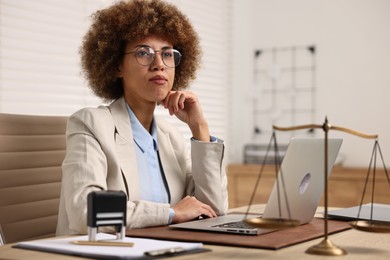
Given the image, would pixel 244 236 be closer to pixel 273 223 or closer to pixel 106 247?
pixel 273 223

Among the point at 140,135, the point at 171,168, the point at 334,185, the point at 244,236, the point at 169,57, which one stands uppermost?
the point at 169,57

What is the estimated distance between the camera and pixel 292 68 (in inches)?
177

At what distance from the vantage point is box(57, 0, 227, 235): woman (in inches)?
71.2

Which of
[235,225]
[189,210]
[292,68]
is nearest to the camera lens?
[235,225]

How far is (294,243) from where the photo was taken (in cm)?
135

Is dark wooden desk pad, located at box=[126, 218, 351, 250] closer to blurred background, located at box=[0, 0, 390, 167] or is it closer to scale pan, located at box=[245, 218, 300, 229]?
scale pan, located at box=[245, 218, 300, 229]

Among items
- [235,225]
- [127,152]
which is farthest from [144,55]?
[235,225]

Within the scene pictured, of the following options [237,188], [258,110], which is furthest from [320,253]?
[258,110]

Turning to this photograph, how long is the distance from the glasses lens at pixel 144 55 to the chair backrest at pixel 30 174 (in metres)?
0.38

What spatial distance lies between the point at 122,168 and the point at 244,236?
580mm

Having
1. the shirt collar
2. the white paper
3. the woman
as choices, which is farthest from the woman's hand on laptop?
the white paper

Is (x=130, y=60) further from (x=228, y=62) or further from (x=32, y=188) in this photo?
(x=228, y=62)

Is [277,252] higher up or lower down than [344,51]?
lower down

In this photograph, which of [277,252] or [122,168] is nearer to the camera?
[277,252]
